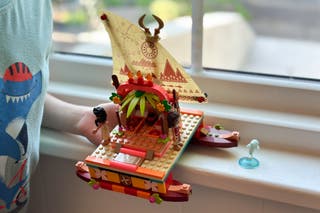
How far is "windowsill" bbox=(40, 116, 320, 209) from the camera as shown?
2.15 ft

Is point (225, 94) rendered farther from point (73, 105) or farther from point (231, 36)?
point (73, 105)

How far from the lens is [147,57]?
65 cm

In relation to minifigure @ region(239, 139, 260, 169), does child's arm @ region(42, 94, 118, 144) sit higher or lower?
higher

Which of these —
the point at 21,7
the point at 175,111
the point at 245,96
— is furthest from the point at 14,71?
the point at 245,96

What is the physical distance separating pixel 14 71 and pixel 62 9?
11.6 inches

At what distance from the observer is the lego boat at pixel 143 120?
24.8 inches

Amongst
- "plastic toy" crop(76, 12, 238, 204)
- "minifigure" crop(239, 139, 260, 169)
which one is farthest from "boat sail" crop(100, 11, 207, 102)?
"minifigure" crop(239, 139, 260, 169)

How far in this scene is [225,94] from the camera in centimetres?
81

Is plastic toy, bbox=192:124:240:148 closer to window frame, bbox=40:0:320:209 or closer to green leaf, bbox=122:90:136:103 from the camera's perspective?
window frame, bbox=40:0:320:209

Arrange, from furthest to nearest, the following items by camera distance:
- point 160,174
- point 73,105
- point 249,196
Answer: point 73,105 < point 249,196 < point 160,174

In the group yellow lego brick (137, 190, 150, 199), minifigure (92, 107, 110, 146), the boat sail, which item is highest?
the boat sail

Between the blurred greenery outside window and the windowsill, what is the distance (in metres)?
0.15

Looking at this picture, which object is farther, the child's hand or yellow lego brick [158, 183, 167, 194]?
the child's hand

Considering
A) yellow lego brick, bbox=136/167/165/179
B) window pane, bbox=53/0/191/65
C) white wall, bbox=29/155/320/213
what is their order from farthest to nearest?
window pane, bbox=53/0/191/65 < white wall, bbox=29/155/320/213 < yellow lego brick, bbox=136/167/165/179
